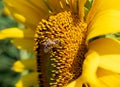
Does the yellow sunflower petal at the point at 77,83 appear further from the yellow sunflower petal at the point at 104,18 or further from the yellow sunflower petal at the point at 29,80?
the yellow sunflower petal at the point at 29,80

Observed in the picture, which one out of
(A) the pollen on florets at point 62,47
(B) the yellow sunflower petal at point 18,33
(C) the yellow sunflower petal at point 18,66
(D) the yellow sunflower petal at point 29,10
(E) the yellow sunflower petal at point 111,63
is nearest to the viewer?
(E) the yellow sunflower petal at point 111,63

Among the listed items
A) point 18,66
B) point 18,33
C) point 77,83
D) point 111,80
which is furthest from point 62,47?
point 18,66

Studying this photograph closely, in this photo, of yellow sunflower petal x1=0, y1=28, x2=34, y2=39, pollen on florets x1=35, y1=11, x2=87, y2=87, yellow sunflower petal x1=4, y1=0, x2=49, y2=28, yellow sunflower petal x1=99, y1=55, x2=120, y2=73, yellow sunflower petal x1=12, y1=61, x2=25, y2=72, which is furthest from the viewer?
yellow sunflower petal x1=12, y1=61, x2=25, y2=72

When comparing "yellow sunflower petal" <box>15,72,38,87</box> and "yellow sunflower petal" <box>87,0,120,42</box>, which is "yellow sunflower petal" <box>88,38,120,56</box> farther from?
"yellow sunflower petal" <box>15,72,38,87</box>

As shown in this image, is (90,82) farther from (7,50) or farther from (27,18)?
(7,50)

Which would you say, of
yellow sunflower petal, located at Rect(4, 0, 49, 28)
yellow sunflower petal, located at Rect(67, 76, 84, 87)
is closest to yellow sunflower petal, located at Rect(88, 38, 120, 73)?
yellow sunflower petal, located at Rect(67, 76, 84, 87)

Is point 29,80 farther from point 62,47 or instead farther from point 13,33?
point 62,47

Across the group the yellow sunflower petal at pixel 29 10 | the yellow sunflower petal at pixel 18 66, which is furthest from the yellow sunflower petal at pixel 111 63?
the yellow sunflower petal at pixel 18 66
